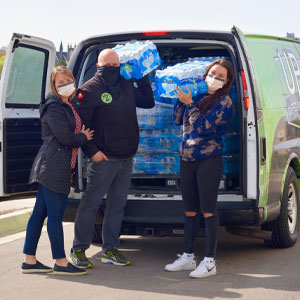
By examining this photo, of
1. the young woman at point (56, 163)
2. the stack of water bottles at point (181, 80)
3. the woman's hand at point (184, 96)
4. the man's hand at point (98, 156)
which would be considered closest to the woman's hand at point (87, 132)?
the young woman at point (56, 163)

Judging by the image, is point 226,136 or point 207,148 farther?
point 226,136

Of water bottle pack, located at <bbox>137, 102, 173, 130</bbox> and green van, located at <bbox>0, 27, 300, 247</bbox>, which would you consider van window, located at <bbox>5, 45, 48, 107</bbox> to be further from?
water bottle pack, located at <bbox>137, 102, 173, 130</bbox>

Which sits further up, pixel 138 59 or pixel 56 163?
pixel 138 59

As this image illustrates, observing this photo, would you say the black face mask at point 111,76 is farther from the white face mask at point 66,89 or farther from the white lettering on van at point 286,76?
the white lettering on van at point 286,76

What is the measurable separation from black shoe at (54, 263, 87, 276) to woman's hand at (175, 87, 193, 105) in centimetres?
164

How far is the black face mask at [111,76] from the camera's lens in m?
6.49

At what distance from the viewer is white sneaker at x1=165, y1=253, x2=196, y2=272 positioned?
6.52 metres

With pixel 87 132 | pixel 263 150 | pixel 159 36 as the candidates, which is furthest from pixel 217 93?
pixel 87 132

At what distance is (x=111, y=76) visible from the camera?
21.4ft

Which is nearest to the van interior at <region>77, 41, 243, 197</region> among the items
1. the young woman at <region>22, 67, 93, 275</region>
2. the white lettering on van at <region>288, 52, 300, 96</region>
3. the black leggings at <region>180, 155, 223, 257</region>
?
the black leggings at <region>180, 155, 223, 257</region>

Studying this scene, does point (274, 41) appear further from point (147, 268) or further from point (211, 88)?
point (147, 268)

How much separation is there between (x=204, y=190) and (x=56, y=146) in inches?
50.0

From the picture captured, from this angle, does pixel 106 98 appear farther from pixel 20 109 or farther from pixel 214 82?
pixel 20 109

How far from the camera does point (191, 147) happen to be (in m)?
6.38
